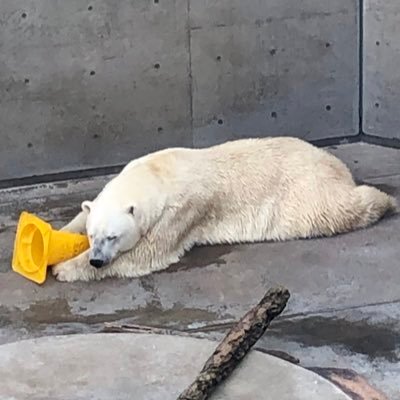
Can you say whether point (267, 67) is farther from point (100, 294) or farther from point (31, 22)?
point (100, 294)

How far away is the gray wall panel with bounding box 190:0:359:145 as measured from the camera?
Answer: 6.32m

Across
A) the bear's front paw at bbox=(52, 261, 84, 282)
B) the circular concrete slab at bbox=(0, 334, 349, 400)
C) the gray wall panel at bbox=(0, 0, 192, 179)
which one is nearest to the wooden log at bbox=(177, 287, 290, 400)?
the circular concrete slab at bbox=(0, 334, 349, 400)

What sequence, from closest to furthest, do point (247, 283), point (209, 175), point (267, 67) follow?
point (247, 283), point (209, 175), point (267, 67)

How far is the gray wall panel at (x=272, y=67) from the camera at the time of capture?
6324mm

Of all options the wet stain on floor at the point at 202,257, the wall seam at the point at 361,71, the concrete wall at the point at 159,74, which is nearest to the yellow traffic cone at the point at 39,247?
the wet stain on floor at the point at 202,257

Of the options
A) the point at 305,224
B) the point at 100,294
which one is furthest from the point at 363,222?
the point at 100,294

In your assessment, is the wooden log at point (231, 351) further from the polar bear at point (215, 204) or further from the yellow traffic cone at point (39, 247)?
the yellow traffic cone at point (39, 247)

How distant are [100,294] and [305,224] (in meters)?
1.16

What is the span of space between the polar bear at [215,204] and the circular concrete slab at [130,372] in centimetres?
201

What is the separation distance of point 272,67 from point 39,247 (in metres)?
2.22

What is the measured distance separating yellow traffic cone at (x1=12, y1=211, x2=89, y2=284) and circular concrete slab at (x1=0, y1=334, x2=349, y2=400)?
2.11 metres

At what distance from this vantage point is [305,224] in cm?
521

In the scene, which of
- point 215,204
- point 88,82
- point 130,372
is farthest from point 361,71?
point 130,372

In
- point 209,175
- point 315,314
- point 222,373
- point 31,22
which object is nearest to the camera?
point 222,373
